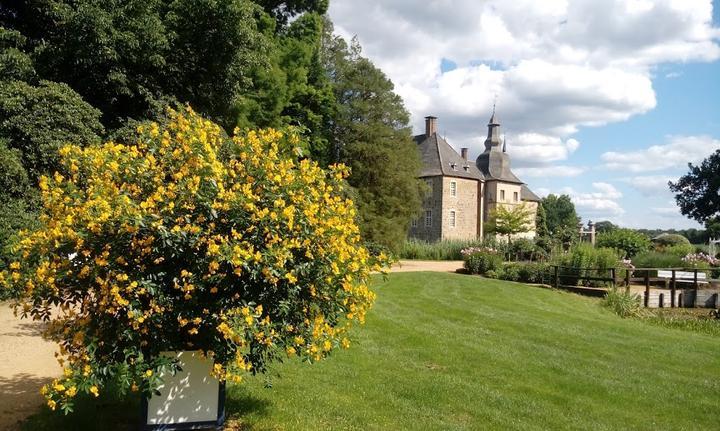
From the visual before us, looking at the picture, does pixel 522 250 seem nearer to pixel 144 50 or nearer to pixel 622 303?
pixel 622 303

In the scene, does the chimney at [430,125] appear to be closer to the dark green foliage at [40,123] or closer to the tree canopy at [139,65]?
the tree canopy at [139,65]

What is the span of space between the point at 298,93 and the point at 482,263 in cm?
1091

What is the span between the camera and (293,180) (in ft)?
13.9

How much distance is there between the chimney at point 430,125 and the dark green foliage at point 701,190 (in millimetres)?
22393

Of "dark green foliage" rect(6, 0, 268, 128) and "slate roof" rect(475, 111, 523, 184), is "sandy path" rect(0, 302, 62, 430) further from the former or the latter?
"slate roof" rect(475, 111, 523, 184)

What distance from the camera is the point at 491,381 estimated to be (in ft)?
21.7

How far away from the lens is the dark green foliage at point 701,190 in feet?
157

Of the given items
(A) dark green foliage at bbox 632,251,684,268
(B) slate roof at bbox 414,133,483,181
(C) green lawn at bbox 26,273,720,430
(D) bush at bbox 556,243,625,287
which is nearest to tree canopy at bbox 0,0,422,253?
(C) green lawn at bbox 26,273,720,430

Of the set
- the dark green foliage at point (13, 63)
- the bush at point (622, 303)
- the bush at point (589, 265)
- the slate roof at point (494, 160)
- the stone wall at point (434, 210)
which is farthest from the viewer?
the slate roof at point (494, 160)

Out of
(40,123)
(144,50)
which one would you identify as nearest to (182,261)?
(40,123)

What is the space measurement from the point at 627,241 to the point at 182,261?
2786 centimetres

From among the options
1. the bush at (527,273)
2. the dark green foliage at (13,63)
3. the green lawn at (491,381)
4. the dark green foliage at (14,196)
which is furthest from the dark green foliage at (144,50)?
the bush at (527,273)

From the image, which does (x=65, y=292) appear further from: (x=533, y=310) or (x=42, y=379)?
(x=533, y=310)

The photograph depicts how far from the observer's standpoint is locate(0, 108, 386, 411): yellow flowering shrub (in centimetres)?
373
